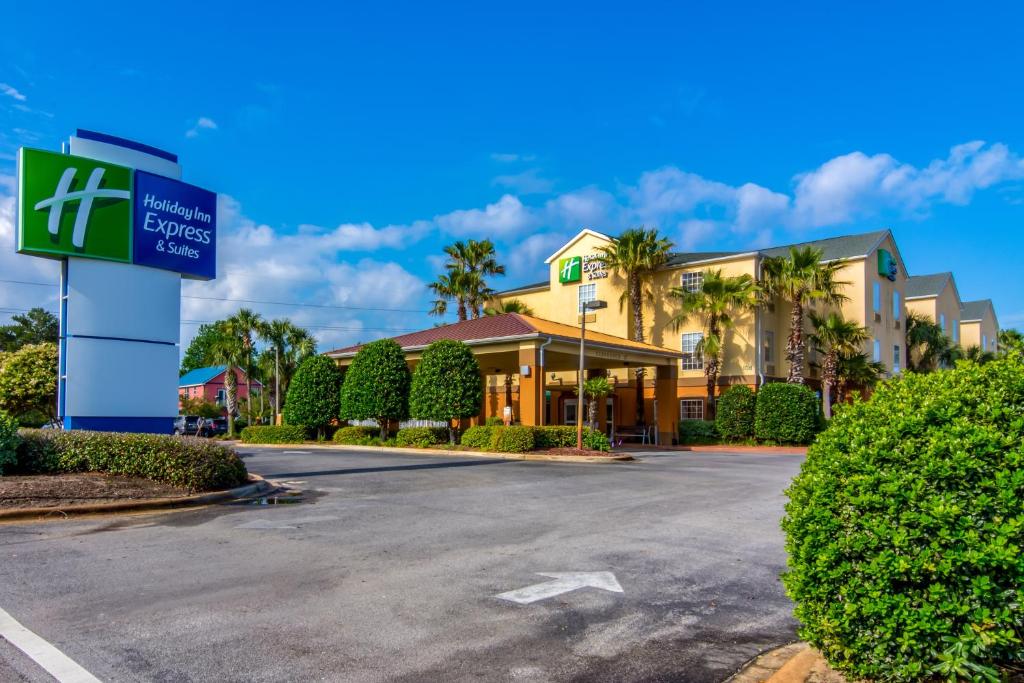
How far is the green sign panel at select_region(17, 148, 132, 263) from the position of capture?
56.5ft

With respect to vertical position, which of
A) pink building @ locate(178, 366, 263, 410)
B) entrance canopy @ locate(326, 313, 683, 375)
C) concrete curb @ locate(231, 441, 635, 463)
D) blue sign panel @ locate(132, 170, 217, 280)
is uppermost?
blue sign panel @ locate(132, 170, 217, 280)

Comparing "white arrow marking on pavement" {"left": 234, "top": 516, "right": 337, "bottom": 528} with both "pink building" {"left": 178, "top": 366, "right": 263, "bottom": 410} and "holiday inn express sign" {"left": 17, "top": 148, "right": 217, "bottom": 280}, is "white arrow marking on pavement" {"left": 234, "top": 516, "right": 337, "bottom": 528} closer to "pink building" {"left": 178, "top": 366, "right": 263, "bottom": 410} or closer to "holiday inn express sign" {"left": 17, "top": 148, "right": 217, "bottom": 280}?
"holiday inn express sign" {"left": 17, "top": 148, "right": 217, "bottom": 280}

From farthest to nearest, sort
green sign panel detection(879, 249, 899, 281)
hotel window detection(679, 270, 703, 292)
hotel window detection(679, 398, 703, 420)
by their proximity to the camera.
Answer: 1. green sign panel detection(879, 249, 899, 281)
2. hotel window detection(679, 398, 703, 420)
3. hotel window detection(679, 270, 703, 292)

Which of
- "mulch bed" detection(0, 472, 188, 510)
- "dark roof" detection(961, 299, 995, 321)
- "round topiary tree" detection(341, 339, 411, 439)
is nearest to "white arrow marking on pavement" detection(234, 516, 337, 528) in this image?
"mulch bed" detection(0, 472, 188, 510)

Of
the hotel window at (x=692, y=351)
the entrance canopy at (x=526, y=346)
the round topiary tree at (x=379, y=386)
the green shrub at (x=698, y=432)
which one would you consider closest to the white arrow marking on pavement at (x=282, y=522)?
the entrance canopy at (x=526, y=346)

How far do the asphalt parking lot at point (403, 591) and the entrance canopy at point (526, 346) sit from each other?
16863 millimetres

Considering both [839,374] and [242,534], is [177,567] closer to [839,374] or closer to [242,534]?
[242,534]

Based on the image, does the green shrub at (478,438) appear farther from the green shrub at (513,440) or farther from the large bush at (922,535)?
the large bush at (922,535)

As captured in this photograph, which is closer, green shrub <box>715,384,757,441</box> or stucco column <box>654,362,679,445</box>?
green shrub <box>715,384,757,441</box>

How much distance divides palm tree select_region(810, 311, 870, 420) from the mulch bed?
3236 centimetres

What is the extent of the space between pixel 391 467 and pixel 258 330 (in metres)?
38.7


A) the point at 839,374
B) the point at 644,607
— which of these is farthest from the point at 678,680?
the point at 839,374

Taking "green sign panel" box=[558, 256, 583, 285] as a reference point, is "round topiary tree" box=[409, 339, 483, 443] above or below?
below

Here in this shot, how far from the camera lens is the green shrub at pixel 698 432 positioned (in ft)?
119
